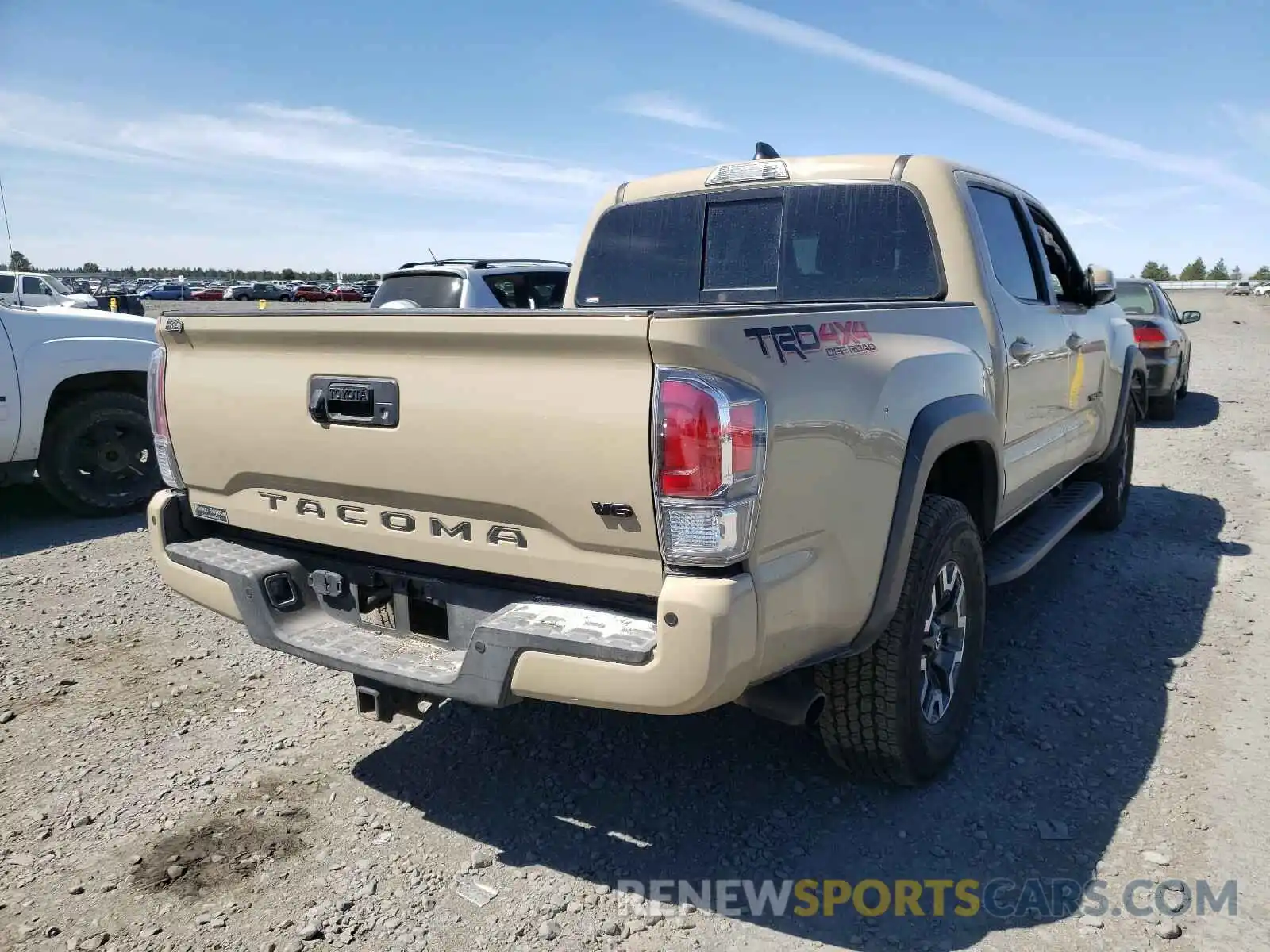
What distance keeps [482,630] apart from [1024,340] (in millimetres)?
2660

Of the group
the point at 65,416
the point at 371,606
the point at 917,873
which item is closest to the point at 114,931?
the point at 371,606

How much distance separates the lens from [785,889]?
2.66 m

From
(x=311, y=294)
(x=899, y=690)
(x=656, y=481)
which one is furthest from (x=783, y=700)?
(x=311, y=294)

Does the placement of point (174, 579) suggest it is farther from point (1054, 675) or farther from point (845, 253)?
point (1054, 675)

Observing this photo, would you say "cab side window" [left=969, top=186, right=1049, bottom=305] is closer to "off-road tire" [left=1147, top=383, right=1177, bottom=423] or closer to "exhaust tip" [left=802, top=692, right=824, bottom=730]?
"exhaust tip" [left=802, top=692, right=824, bottom=730]

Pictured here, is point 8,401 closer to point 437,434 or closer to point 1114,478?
point 437,434

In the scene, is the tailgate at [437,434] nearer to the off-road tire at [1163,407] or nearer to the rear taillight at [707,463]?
the rear taillight at [707,463]

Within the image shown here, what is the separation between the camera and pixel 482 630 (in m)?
2.39

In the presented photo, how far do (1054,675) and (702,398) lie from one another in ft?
8.78

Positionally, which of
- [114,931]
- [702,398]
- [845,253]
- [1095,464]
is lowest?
[114,931]

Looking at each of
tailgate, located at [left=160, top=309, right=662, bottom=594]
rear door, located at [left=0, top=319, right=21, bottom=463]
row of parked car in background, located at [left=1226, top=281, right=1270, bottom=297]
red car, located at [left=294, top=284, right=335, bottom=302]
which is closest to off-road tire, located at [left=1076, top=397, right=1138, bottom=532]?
tailgate, located at [left=160, top=309, right=662, bottom=594]

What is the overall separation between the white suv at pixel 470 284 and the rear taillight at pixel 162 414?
4964 mm

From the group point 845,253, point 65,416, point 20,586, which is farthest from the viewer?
point 65,416

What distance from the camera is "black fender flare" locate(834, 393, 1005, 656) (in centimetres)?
Answer: 268
